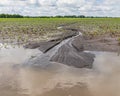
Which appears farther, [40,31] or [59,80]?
[40,31]

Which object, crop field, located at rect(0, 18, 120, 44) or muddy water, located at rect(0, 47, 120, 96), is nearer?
muddy water, located at rect(0, 47, 120, 96)

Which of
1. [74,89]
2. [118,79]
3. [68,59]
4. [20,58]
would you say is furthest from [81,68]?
[20,58]

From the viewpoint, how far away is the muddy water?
Answer: 195 inches

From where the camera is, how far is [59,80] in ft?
18.9

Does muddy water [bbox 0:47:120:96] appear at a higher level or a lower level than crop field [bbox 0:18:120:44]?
higher

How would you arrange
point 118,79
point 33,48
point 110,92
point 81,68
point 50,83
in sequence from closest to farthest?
1. point 110,92
2. point 50,83
3. point 118,79
4. point 81,68
5. point 33,48

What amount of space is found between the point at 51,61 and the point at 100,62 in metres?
1.59

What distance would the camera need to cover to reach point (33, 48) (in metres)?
10.5

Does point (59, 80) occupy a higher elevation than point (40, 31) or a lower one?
higher

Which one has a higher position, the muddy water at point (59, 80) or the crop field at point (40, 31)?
the muddy water at point (59, 80)

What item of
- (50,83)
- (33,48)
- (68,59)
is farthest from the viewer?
(33,48)

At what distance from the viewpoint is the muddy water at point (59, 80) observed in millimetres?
4949

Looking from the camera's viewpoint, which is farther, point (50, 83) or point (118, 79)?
point (118, 79)

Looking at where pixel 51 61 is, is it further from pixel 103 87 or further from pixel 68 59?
pixel 103 87
